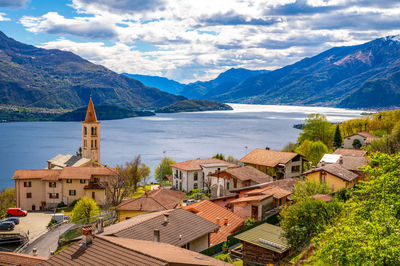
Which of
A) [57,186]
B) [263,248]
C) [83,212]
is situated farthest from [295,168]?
[263,248]

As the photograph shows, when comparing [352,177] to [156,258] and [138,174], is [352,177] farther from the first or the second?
[138,174]

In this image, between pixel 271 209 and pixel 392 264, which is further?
pixel 271 209

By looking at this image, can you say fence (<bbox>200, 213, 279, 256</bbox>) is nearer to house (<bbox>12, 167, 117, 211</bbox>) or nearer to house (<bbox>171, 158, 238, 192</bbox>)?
house (<bbox>171, 158, 238, 192</bbox>)

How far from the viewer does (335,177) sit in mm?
39188

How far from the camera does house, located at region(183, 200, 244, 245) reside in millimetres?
30472

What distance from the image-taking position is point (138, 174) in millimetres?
75312

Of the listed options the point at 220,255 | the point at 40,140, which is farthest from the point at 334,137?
the point at 40,140

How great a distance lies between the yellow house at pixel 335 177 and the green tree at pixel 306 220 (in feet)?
49.1

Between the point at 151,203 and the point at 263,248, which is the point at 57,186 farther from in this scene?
the point at 263,248

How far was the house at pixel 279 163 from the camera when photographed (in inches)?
2343

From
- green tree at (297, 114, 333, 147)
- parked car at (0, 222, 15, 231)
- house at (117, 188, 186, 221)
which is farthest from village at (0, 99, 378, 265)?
green tree at (297, 114, 333, 147)

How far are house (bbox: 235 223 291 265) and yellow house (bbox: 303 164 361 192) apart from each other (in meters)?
14.9

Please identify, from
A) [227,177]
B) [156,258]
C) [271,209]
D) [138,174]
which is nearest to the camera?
[156,258]

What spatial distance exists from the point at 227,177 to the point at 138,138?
13275 centimetres
